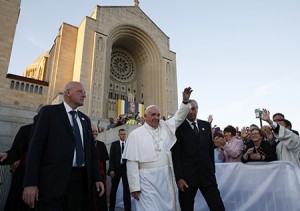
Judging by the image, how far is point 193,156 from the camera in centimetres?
322

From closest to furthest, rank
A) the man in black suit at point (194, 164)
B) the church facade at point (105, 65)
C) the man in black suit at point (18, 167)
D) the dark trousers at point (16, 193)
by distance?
the man in black suit at point (194, 164)
the man in black suit at point (18, 167)
the dark trousers at point (16, 193)
the church facade at point (105, 65)

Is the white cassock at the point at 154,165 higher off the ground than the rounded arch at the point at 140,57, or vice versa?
the rounded arch at the point at 140,57

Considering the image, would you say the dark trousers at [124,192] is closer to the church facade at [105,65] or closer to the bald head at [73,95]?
the bald head at [73,95]

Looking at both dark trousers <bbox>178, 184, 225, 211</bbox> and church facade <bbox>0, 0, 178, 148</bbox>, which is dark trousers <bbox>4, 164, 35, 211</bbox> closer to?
dark trousers <bbox>178, 184, 225, 211</bbox>

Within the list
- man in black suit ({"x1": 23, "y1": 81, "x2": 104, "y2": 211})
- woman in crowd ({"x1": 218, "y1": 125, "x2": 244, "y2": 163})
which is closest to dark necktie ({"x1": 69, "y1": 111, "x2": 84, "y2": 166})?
man in black suit ({"x1": 23, "y1": 81, "x2": 104, "y2": 211})

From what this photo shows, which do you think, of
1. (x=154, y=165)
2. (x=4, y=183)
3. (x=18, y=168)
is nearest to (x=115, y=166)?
(x=4, y=183)

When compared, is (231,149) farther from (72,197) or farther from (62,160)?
(62,160)

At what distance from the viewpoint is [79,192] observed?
2453 mm

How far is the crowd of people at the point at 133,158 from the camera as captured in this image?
224 cm

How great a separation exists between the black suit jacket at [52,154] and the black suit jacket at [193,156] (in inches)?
51.5

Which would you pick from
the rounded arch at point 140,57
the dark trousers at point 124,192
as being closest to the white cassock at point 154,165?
the dark trousers at point 124,192

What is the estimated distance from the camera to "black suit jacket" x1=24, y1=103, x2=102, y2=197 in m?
2.18

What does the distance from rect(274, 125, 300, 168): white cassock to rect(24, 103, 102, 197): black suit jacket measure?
296 centimetres

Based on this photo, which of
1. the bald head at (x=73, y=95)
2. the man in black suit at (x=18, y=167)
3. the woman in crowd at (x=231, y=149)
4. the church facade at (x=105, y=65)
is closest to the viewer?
the bald head at (x=73, y=95)
